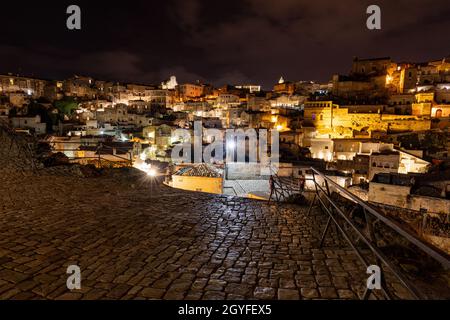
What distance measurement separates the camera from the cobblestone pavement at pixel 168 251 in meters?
3.81

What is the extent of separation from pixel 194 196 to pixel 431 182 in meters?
18.2

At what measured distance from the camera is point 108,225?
636cm

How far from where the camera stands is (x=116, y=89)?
8394 cm

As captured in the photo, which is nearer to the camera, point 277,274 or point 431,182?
point 277,274

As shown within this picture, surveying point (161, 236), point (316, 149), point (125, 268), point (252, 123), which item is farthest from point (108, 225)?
point (252, 123)

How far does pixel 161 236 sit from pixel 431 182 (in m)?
20.4

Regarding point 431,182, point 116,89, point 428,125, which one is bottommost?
point 431,182

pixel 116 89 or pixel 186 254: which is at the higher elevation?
pixel 116 89

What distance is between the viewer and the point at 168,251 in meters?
5.05

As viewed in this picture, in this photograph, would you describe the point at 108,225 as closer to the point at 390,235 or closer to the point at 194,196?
the point at 194,196

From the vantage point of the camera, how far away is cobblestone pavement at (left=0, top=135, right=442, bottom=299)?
381 centimetres

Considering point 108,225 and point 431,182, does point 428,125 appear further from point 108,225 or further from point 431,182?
point 108,225

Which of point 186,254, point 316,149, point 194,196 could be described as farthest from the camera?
point 316,149
